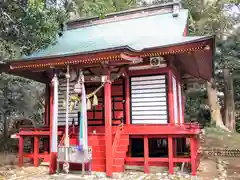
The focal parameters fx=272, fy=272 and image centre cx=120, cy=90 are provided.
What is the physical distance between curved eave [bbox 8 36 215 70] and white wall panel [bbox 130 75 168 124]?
1347 mm

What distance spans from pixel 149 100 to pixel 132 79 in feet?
3.23

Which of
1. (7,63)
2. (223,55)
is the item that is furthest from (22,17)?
(223,55)

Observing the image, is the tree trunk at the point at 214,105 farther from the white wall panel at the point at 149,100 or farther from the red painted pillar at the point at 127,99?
the red painted pillar at the point at 127,99

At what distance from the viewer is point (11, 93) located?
13.4 m

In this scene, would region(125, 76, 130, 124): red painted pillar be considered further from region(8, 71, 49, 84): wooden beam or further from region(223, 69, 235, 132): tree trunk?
region(223, 69, 235, 132): tree trunk

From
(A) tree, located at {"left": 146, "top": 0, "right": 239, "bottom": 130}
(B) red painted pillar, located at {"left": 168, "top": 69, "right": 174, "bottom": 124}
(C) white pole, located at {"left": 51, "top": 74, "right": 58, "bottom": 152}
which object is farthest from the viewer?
(A) tree, located at {"left": 146, "top": 0, "right": 239, "bottom": 130}

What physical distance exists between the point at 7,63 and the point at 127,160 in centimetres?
491

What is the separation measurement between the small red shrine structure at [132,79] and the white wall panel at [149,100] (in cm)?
3

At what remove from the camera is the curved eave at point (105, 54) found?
7.42m

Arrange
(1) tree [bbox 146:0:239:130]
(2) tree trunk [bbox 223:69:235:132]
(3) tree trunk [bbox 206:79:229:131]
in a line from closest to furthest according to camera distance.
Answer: (1) tree [bbox 146:0:239:130] → (3) tree trunk [bbox 206:79:229:131] → (2) tree trunk [bbox 223:69:235:132]

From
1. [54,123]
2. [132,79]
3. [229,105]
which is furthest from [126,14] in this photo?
[229,105]

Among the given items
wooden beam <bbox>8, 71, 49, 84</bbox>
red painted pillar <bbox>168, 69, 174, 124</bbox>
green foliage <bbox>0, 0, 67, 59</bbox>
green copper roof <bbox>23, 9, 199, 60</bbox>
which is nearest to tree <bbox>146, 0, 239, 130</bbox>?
green copper roof <bbox>23, 9, 199, 60</bbox>

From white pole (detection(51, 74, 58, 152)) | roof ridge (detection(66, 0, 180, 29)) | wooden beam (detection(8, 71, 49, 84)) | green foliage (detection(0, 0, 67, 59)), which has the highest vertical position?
roof ridge (detection(66, 0, 180, 29))

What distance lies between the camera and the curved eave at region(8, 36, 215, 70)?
292 inches
